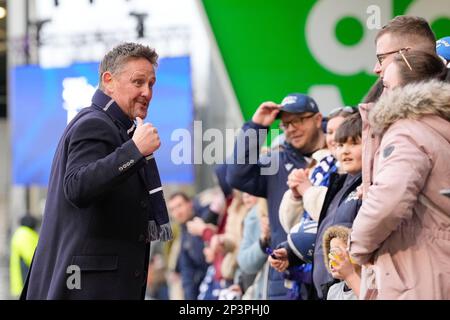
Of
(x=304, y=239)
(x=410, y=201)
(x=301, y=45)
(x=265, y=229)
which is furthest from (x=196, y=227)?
(x=410, y=201)

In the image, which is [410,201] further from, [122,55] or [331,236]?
[122,55]

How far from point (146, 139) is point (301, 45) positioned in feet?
13.7

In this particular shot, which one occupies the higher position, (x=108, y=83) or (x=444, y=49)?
(x=444, y=49)

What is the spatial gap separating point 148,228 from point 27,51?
833 centimetres

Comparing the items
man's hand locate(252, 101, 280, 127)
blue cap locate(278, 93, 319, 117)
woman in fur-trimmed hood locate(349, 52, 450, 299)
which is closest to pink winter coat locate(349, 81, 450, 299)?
woman in fur-trimmed hood locate(349, 52, 450, 299)

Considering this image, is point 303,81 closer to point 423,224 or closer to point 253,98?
point 253,98

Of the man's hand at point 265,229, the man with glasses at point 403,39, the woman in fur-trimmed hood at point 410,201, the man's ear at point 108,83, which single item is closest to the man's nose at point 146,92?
the man's ear at point 108,83

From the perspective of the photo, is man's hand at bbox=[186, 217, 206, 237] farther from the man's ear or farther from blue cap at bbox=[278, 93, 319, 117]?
the man's ear

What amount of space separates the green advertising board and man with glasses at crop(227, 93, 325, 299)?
5.50 feet

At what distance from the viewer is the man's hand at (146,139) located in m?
4.31

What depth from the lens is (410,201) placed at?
3742 mm

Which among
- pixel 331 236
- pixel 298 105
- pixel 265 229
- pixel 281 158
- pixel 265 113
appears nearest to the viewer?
pixel 331 236

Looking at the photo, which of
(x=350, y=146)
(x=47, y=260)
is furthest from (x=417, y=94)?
(x=47, y=260)

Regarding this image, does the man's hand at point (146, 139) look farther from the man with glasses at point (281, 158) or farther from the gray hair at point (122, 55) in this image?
the man with glasses at point (281, 158)
